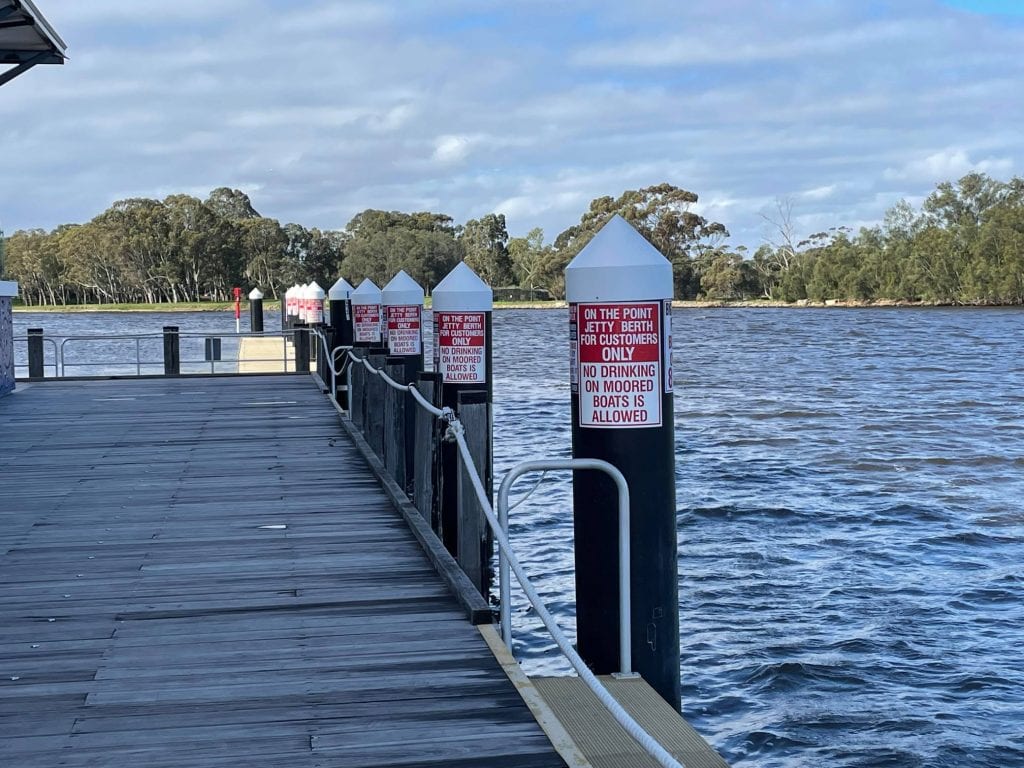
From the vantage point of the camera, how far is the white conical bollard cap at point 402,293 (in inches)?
618

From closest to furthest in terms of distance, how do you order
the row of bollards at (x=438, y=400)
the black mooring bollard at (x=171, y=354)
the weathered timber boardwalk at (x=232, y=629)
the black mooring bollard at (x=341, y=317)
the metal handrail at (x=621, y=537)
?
the weathered timber boardwalk at (x=232, y=629), the metal handrail at (x=621, y=537), the row of bollards at (x=438, y=400), the black mooring bollard at (x=341, y=317), the black mooring bollard at (x=171, y=354)

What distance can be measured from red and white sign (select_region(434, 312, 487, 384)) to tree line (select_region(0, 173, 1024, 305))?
130 metres

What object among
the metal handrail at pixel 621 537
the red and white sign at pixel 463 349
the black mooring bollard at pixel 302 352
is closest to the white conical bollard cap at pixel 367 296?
the black mooring bollard at pixel 302 352

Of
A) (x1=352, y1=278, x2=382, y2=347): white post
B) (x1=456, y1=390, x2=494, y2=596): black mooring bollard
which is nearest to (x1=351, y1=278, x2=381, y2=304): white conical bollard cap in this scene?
(x1=352, y1=278, x2=382, y2=347): white post

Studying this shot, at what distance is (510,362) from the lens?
59.8m

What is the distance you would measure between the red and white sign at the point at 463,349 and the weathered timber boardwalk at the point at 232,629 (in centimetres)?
128

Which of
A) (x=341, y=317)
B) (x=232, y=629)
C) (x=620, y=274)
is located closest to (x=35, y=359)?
(x=341, y=317)

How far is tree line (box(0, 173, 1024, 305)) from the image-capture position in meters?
145

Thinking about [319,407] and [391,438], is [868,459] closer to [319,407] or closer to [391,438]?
[319,407]

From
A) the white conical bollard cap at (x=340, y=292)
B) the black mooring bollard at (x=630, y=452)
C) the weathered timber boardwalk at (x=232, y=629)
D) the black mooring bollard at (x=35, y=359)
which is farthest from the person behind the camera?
the white conical bollard cap at (x=340, y=292)

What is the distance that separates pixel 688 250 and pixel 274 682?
6061 inches

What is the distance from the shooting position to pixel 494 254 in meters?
173

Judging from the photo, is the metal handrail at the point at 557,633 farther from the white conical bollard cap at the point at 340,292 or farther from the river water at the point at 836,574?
A: the white conical bollard cap at the point at 340,292

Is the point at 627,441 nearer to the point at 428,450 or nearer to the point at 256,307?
the point at 428,450
